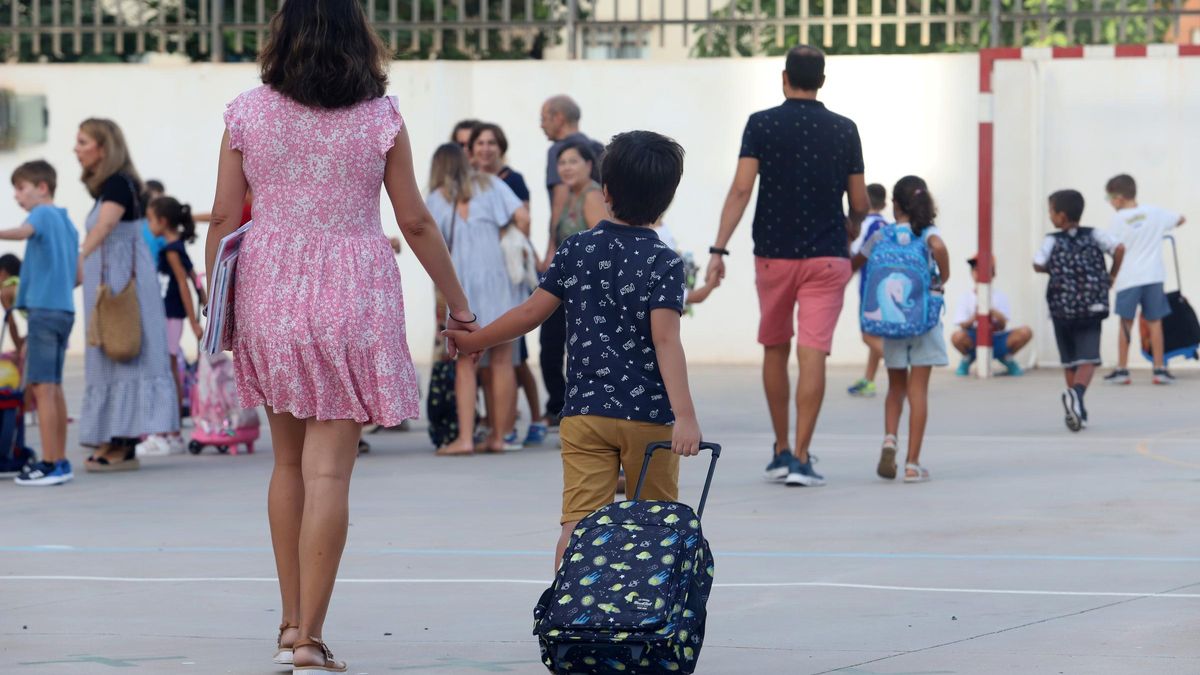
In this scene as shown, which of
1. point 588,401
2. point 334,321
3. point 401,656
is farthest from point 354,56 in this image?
point 401,656

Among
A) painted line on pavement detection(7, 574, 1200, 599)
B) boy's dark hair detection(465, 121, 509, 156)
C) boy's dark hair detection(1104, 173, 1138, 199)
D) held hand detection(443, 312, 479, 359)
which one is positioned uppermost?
boy's dark hair detection(465, 121, 509, 156)

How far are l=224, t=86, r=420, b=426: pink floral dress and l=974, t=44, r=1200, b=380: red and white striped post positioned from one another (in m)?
11.2

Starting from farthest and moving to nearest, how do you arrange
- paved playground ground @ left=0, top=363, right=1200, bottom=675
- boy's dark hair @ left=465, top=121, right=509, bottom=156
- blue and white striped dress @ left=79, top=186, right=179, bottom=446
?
boy's dark hair @ left=465, top=121, right=509, bottom=156 < blue and white striped dress @ left=79, top=186, right=179, bottom=446 < paved playground ground @ left=0, top=363, right=1200, bottom=675

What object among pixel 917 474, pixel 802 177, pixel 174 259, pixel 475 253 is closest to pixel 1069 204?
pixel 917 474

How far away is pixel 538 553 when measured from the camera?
7453 mm

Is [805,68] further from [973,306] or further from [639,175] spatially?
[973,306]

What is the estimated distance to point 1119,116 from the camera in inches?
651

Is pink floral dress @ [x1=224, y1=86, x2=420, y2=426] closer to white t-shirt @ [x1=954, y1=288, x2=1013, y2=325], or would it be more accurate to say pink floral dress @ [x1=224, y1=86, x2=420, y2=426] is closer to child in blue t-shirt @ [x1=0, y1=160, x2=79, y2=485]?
child in blue t-shirt @ [x1=0, y1=160, x2=79, y2=485]

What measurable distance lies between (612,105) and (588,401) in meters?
12.5

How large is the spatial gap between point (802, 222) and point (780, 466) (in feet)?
4.05

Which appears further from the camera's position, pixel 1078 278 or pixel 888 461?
pixel 1078 278

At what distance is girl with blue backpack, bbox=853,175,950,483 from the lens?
9.51m

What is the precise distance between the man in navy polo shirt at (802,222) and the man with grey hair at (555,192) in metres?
1.08

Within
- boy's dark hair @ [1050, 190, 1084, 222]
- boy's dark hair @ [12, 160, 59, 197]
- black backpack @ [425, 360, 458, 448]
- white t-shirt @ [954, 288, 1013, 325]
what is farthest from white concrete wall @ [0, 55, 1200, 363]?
boy's dark hair @ [12, 160, 59, 197]
